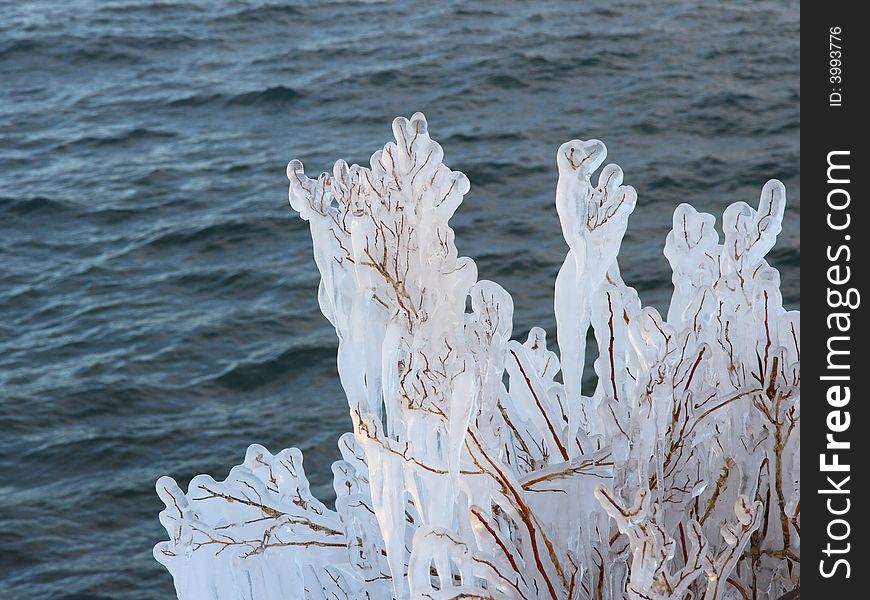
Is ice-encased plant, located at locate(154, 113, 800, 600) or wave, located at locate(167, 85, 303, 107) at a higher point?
ice-encased plant, located at locate(154, 113, 800, 600)

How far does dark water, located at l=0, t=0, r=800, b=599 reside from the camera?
18.2 ft

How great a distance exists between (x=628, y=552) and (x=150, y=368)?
4.58 m

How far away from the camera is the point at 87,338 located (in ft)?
20.2

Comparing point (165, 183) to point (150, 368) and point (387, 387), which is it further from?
point (387, 387)

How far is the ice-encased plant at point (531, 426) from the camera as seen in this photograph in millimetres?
1572

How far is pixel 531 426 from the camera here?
1.97 metres
